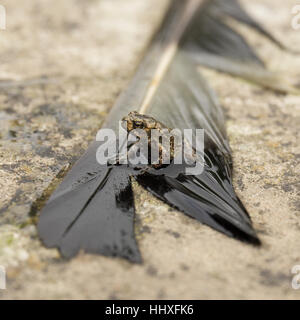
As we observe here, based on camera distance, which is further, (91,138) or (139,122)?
(91,138)

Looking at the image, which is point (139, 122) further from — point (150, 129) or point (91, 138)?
point (91, 138)

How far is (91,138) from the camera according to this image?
1616 mm

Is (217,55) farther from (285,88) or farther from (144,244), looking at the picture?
(144,244)

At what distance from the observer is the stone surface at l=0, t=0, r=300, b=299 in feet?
3.53

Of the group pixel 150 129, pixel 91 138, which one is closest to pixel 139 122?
pixel 150 129

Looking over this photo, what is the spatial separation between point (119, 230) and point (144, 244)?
0.09 metres

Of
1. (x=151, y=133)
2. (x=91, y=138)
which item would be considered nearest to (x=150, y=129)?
(x=151, y=133)

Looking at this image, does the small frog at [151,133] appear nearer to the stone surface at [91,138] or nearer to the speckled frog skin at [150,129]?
the speckled frog skin at [150,129]

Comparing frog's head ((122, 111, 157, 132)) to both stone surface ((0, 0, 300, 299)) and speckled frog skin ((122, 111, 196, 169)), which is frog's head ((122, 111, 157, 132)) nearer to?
speckled frog skin ((122, 111, 196, 169))

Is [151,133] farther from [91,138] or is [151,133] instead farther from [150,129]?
[91,138]

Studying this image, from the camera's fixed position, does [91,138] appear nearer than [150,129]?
No

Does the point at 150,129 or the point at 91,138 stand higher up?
the point at 150,129

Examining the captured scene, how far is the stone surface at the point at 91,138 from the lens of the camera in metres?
1.08

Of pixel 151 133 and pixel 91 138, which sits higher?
pixel 151 133
